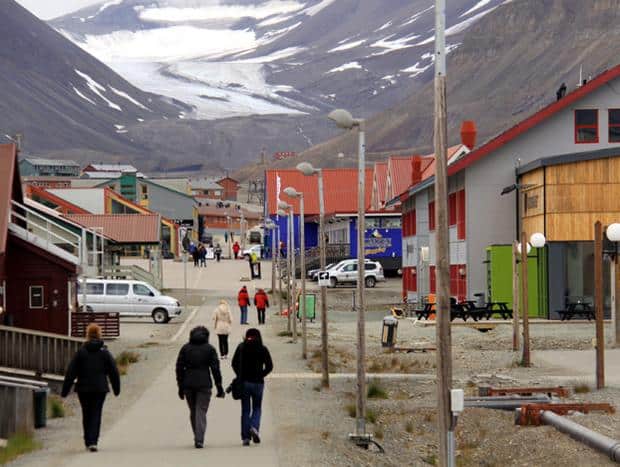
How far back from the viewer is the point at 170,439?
874 inches

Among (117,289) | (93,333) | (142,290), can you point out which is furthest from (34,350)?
(142,290)

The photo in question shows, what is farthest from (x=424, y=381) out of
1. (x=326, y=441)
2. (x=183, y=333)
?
(x=183, y=333)

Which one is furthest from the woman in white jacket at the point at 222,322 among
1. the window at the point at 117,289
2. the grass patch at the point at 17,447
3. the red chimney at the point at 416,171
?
the red chimney at the point at 416,171

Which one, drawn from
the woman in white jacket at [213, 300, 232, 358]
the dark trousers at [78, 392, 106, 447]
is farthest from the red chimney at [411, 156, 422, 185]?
the dark trousers at [78, 392, 106, 447]

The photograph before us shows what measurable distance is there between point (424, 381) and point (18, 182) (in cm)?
1558

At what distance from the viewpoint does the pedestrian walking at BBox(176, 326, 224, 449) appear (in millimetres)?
20969

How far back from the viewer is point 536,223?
51.1 m

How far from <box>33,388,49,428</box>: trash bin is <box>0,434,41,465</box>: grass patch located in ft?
4.21

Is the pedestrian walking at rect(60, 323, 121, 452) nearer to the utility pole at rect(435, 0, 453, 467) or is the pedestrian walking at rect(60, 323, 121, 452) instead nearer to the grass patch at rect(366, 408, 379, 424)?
the utility pole at rect(435, 0, 453, 467)

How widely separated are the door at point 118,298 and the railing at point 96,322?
8.71 metres

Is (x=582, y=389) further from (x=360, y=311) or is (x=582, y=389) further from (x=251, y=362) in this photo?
(x=251, y=362)

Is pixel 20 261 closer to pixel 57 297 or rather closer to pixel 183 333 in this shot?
pixel 57 297

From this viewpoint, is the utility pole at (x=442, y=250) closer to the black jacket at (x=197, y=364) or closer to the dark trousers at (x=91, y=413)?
the black jacket at (x=197, y=364)

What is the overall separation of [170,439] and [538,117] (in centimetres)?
3408
